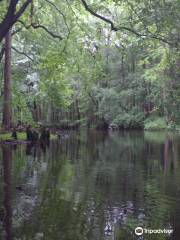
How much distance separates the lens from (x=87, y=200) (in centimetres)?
995

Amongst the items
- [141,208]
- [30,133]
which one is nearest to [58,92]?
[30,133]

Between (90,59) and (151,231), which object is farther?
(90,59)

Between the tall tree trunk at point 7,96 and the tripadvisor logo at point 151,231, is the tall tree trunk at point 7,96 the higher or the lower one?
the higher one

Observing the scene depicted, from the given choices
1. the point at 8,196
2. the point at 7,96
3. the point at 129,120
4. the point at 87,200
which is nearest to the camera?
the point at 87,200

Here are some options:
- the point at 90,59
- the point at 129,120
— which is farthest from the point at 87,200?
the point at 129,120

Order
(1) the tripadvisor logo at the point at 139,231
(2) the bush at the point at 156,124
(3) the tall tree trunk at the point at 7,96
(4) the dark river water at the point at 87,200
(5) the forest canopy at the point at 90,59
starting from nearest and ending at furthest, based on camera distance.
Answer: (1) the tripadvisor logo at the point at 139,231 → (4) the dark river water at the point at 87,200 → (5) the forest canopy at the point at 90,59 → (3) the tall tree trunk at the point at 7,96 → (2) the bush at the point at 156,124

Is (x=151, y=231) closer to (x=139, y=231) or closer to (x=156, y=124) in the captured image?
(x=139, y=231)

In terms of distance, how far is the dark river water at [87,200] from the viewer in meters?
7.55

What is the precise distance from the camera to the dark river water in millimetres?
7547

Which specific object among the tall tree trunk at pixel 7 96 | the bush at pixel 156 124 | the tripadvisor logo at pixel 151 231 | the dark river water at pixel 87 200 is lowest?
the tripadvisor logo at pixel 151 231

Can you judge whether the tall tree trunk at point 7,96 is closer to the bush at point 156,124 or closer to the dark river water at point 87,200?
the dark river water at point 87,200

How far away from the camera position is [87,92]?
6375 cm

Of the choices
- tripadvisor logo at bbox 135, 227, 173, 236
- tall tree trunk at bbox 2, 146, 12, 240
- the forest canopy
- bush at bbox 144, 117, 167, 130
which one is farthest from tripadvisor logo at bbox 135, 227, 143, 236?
bush at bbox 144, 117, 167, 130

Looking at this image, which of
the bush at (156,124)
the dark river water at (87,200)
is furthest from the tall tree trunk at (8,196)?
the bush at (156,124)
